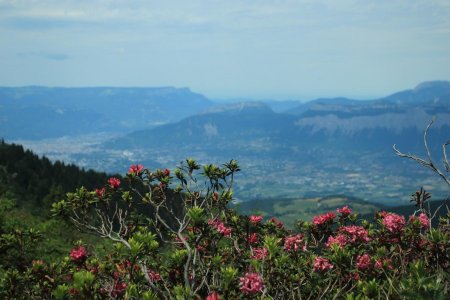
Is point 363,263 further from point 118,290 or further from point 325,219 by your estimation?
point 118,290

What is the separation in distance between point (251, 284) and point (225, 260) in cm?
349

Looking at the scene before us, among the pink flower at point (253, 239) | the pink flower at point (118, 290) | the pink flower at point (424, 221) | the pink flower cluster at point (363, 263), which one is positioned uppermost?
the pink flower at point (424, 221)

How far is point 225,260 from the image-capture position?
33.6 feet

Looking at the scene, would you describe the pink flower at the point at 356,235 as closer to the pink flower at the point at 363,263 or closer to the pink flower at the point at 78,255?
the pink flower at the point at 363,263

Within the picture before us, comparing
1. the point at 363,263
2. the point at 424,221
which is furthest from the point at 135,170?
the point at 424,221

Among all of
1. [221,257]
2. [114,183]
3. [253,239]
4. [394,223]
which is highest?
[114,183]

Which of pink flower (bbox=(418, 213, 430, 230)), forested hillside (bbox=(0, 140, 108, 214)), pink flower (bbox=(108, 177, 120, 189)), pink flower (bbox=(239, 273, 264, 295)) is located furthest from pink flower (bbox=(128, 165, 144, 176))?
forested hillside (bbox=(0, 140, 108, 214))

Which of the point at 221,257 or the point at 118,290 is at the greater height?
the point at 221,257

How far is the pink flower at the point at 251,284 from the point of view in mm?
6730

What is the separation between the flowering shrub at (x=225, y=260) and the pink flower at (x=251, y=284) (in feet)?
0.05

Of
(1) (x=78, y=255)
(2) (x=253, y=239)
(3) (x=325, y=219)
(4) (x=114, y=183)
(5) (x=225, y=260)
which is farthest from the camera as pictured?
(2) (x=253, y=239)

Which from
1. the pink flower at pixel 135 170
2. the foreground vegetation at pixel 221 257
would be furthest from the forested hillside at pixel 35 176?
the foreground vegetation at pixel 221 257

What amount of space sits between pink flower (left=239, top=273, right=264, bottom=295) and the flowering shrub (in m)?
0.02

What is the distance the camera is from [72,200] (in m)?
9.70
